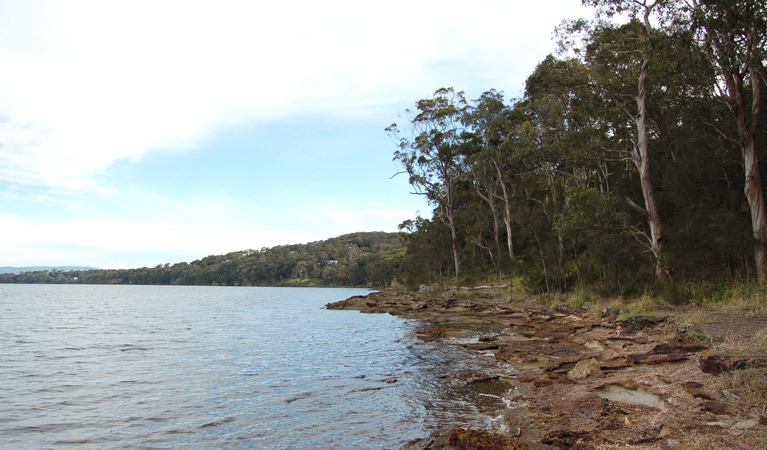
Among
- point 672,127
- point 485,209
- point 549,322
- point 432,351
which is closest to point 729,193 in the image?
point 672,127

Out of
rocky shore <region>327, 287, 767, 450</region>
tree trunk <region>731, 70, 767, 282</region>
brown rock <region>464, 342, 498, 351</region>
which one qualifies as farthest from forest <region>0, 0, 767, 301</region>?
brown rock <region>464, 342, 498, 351</region>

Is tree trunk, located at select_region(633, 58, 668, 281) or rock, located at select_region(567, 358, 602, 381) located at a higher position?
tree trunk, located at select_region(633, 58, 668, 281)

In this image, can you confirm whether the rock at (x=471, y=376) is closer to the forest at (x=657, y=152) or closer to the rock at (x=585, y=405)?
the rock at (x=585, y=405)

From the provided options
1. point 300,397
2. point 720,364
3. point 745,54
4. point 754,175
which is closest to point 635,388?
point 720,364

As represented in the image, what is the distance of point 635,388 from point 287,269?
16877cm

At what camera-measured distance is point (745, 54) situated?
14.0m

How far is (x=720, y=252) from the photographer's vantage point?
16.0 m

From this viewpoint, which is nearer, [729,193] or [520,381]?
[520,381]

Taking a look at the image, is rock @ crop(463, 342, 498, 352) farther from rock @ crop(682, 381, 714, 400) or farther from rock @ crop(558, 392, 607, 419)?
rock @ crop(682, 381, 714, 400)

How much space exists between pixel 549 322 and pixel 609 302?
2.96m

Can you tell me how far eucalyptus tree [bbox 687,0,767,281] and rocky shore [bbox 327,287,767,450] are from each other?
4215 mm

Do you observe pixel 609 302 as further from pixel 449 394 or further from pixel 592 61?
pixel 449 394

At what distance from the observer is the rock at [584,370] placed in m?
8.88

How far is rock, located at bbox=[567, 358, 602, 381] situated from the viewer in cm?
888
